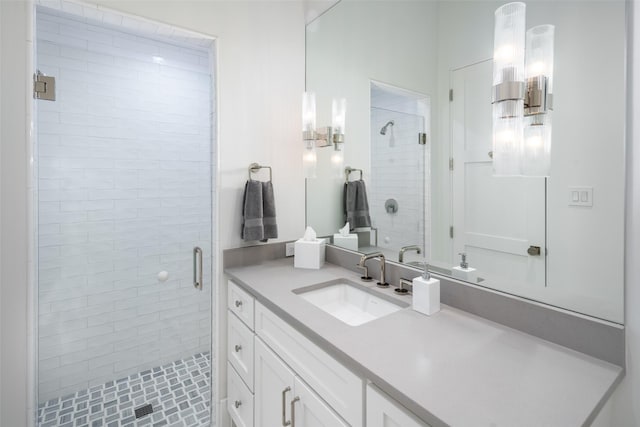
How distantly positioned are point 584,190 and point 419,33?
37.4 inches

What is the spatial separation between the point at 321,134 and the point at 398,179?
0.55 m

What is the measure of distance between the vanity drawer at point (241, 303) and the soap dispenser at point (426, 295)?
72cm

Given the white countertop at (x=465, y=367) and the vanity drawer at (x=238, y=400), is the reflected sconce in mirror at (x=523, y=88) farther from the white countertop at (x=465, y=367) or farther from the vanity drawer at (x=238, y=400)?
the vanity drawer at (x=238, y=400)

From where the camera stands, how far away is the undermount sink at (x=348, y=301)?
4.58 feet

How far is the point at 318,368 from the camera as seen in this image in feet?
3.33

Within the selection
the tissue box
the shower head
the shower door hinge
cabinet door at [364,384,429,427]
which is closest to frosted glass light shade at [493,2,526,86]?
the shower head

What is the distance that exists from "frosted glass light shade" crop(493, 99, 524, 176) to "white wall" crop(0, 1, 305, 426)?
1144mm

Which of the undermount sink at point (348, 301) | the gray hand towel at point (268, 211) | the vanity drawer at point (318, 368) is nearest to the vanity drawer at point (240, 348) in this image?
the vanity drawer at point (318, 368)

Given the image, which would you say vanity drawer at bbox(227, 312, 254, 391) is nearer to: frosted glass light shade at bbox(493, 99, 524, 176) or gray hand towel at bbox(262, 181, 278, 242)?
gray hand towel at bbox(262, 181, 278, 242)

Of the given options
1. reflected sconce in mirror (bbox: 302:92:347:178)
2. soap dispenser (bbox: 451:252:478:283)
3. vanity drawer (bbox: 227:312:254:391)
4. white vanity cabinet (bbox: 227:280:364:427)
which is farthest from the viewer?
reflected sconce in mirror (bbox: 302:92:347:178)

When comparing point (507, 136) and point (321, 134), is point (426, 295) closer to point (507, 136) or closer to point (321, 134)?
point (507, 136)

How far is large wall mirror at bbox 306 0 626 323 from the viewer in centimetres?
90

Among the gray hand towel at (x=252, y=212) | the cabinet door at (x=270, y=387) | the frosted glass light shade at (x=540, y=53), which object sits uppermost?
the frosted glass light shade at (x=540, y=53)

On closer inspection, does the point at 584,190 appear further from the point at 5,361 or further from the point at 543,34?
the point at 5,361
